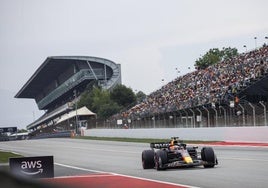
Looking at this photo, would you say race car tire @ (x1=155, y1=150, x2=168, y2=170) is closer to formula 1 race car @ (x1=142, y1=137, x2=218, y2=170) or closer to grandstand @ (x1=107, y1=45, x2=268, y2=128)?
formula 1 race car @ (x1=142, y1=137, x2=218, y2=170)

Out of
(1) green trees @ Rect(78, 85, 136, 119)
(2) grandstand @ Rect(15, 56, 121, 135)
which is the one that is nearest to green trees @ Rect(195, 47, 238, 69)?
(1) green trees @ Rect(78, 85, 136, 119)

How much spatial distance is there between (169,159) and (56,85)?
12412cm

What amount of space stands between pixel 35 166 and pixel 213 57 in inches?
3255

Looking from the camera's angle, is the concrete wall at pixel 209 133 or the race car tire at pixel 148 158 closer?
the race car tire at pixel 148 158

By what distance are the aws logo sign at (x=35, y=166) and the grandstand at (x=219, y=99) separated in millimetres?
18403

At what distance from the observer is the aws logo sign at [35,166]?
11.5 meters

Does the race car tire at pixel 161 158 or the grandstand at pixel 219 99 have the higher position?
the grandstand at pixel 219 99

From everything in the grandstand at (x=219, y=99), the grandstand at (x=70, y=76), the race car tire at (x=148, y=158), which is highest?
the grandstand at (x=70, y=76)

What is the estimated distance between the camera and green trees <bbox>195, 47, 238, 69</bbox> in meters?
92.0

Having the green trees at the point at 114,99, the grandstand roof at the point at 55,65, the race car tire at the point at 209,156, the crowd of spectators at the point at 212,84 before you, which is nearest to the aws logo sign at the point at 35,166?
the race car tire at the point at 209,156

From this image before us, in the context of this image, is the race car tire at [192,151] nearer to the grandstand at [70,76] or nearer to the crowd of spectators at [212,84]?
the crowd of spectators at [212,84]

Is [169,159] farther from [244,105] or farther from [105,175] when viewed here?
[244,105]

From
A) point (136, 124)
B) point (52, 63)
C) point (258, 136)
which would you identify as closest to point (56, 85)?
point (52, 63)

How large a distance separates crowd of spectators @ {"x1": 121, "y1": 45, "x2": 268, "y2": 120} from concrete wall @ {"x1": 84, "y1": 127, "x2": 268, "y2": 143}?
102 inches
